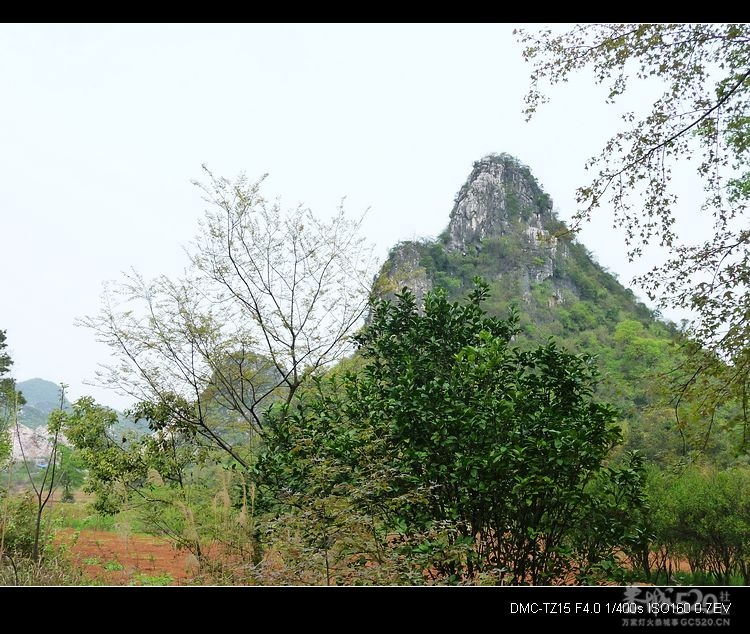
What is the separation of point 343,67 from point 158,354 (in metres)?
2.18

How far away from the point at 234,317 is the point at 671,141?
8.62ft

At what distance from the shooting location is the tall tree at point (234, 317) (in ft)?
12.5

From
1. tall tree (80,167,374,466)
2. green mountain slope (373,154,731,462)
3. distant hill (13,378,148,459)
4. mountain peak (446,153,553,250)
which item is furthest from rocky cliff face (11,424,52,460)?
mountain peak (446,153,553,250)

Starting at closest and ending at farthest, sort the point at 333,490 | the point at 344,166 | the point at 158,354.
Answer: the point at 333,490 → the point at 158,354 → the point at 344,166

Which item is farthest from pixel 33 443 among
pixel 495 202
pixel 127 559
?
pixel 495 202

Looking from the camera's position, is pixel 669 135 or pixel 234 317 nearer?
pixel 669 135

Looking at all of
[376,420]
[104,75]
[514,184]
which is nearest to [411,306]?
[376,420]

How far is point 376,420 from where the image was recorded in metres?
2.82

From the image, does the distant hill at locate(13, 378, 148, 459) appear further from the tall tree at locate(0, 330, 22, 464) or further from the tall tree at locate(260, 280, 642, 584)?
the tall tree at locate(260, 280, 642, 584)

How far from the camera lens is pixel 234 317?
388 cm

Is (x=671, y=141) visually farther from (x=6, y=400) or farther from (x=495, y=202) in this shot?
(x=6, y=400)

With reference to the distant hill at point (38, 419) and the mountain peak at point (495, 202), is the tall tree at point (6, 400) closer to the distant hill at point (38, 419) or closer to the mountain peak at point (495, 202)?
→ the distant hill at point (38, 419)

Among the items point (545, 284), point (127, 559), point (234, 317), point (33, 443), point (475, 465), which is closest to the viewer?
point (475, 465)
